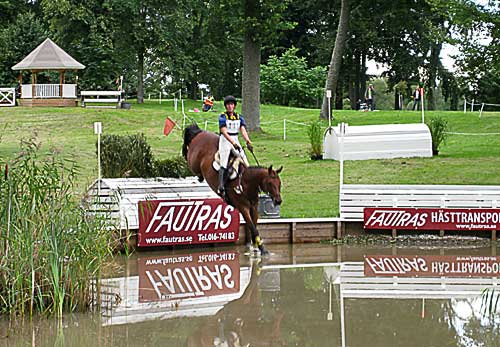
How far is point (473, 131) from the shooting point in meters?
32.6

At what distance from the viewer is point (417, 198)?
1712 centimetres

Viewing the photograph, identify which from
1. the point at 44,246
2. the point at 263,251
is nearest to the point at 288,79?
the point at 263,251

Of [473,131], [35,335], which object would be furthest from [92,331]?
[473,131]

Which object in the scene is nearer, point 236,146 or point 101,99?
point 236,146

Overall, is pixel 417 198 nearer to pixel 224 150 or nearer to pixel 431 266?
pixel 431 266

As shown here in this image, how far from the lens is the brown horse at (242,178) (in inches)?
577

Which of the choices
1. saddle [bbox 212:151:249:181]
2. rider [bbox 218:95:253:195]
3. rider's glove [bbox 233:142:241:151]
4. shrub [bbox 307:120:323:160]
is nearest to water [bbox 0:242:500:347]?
saddle [bbox 212:151:249:181]

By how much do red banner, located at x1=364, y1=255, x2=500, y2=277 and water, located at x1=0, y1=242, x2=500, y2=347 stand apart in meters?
0.57

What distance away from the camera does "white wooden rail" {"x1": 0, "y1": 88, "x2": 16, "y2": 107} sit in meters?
41.0

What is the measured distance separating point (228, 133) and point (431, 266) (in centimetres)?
378

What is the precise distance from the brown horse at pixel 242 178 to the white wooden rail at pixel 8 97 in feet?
87.4

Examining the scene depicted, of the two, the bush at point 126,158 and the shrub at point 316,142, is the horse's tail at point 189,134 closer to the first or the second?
the bush at point 126,158

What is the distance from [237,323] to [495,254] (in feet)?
21.6

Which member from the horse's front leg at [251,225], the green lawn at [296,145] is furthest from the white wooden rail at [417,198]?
the horse's front leg at [251,225]
